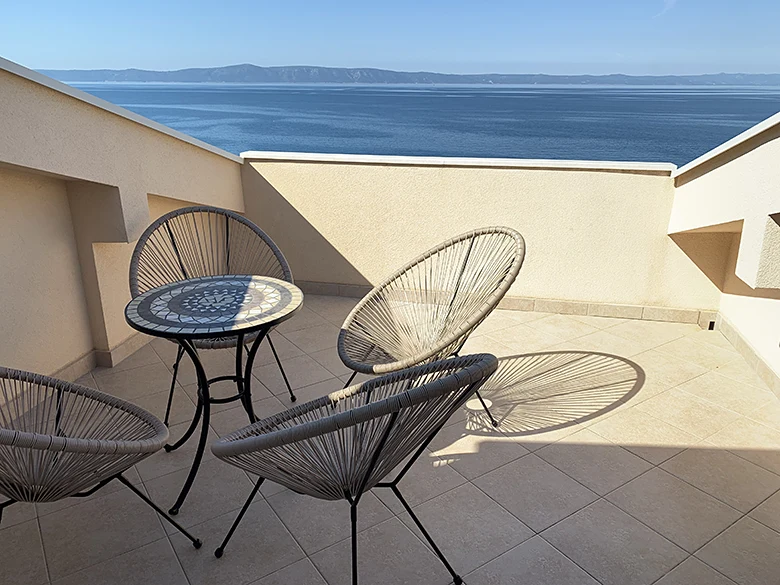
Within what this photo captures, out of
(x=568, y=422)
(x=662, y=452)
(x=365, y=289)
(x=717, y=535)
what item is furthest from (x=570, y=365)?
(x=365, y=289)

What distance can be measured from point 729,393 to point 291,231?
2.97 m

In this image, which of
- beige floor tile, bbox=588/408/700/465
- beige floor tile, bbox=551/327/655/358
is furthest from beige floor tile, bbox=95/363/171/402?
beige floor tile, bbox=551/327/655/358

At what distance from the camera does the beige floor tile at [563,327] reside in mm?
3490

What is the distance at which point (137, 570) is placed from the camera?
1.63 meters

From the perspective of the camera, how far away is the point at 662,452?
2.24m

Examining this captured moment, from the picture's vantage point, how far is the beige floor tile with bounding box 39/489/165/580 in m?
1.68

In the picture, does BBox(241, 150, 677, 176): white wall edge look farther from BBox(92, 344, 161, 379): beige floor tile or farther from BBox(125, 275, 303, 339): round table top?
BBox(125, 275, 303, 339): round table top

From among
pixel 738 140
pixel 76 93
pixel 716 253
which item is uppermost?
pixel 76 93

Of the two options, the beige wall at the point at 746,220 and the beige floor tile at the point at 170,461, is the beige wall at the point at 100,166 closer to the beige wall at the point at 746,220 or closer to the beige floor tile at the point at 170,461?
the beige floor tile at the point at 170,461

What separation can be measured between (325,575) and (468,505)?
0.57 meters

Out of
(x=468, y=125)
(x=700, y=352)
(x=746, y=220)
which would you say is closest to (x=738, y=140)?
(x=746, y=220)

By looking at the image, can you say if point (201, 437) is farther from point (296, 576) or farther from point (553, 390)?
point (553, 390)

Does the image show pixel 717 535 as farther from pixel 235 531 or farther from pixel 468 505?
pixel 235 531

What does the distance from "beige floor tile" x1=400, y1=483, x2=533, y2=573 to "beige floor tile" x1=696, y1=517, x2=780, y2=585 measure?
1.87 ft
